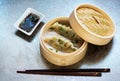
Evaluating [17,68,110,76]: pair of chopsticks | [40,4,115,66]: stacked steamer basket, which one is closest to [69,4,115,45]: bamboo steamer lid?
[40,4,115,66]: stacked steamer basket

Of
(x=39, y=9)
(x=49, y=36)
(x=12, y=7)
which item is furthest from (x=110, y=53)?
(x=12, y=7)

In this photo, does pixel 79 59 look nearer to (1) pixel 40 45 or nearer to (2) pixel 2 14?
(1) pixel 40 45

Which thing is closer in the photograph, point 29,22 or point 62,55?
point 62,55

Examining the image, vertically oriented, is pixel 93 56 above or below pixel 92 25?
below

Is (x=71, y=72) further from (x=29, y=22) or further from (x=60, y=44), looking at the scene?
(x=29, y=22)

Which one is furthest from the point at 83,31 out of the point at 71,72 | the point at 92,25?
the point at 71,72

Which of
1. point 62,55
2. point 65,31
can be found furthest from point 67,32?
point 62,55

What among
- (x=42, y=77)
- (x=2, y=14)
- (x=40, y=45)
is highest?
(x=2, y=14)
